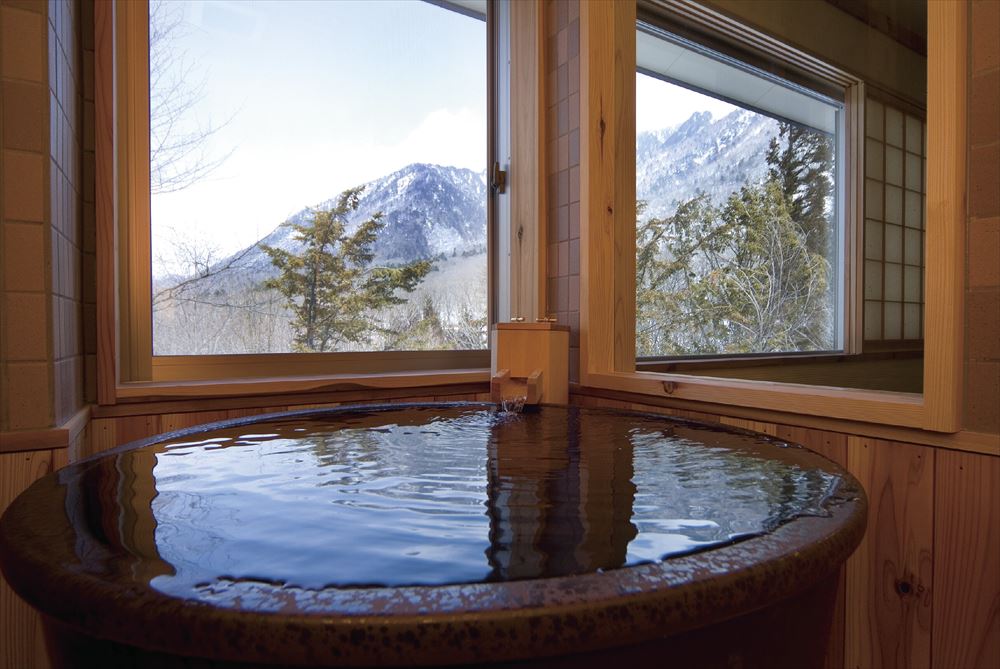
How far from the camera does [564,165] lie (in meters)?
2.05

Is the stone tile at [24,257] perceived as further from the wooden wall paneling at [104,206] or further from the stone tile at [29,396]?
the wooden wall paneling at [104,206]

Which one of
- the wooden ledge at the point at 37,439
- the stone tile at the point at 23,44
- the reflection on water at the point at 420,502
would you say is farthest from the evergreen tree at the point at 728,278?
the stone tile at the point at 23,44

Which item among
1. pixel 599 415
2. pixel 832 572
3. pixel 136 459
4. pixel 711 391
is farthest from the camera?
Result: pixel 711 391

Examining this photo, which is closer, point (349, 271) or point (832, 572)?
point (832, 572)

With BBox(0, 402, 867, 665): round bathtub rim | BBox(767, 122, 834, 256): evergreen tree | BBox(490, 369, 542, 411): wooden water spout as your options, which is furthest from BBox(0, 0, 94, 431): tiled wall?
BBox(767, 122, 834, 256): evergreen tree

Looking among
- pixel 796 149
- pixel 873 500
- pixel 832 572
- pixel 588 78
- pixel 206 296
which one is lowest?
pixel 873 500

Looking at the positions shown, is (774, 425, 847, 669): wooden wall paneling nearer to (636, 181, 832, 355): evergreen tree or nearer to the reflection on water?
the reflection on water

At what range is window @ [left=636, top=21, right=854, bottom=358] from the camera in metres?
1.80

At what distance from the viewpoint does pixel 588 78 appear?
6.31 ft

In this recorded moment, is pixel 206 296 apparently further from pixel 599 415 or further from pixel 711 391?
pixel 711 391

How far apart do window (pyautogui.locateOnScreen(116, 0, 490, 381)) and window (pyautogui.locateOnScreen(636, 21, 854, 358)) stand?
656mm

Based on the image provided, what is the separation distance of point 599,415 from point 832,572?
30.8 inches

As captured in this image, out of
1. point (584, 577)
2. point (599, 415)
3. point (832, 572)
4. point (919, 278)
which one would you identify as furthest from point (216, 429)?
point (919, 278)

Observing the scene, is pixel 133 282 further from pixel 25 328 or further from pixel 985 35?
pixel 985 35
